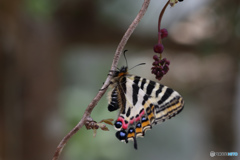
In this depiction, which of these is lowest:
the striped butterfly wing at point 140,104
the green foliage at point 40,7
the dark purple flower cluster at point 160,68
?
the striped butterfly wing at point 140,104

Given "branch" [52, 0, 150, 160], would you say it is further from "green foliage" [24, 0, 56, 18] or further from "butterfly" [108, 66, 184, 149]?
"green foliage" [24, 0, 56, 18]

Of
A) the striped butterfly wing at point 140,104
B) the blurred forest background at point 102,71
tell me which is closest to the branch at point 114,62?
the striped butterfly wing at point 140,104

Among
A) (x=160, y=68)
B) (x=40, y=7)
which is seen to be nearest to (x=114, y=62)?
(x=160, y=68)

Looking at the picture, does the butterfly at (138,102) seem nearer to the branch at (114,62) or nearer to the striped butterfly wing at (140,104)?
the striped butterfly wing at (140,104)

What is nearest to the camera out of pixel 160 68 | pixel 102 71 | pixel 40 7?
pixel 160 68

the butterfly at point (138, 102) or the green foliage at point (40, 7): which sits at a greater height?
the green foliage at point (40, 7)

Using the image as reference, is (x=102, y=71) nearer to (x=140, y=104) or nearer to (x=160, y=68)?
(x=140, y=104)
